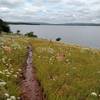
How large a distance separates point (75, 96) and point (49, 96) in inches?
44.5

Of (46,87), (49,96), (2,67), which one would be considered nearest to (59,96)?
(49,96)

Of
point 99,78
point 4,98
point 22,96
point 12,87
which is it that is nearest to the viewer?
point 4,98

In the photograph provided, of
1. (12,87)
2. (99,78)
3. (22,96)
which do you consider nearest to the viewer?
(22,96)

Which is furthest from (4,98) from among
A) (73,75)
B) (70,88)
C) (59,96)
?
(73,75)

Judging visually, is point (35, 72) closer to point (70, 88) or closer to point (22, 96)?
point (70, 88)

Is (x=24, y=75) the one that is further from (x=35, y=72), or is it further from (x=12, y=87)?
(x=12, y=87)

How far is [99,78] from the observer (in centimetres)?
1675

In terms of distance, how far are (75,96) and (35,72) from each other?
579 centimetres

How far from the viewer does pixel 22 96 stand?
12680mm

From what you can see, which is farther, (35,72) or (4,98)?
(35,72)

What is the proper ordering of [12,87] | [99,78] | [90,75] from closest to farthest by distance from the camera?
[12,87], [99,78], [90,75]

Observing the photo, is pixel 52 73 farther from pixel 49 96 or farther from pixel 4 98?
pixel 4 98

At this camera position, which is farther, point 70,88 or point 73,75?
point 73,75

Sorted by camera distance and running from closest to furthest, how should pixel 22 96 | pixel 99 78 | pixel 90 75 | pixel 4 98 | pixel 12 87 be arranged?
pixel 4 98 < pixel 22 96 < pixel 12 87 < pixel 99 78 < pixel 90 75
